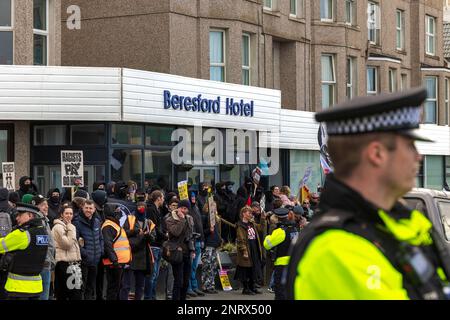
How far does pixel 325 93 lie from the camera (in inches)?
1486

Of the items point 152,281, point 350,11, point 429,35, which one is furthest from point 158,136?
point 429,35

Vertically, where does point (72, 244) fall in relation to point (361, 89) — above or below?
below

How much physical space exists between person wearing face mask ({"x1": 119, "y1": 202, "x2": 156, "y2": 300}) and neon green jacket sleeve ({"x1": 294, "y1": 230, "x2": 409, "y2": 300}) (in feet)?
44.6

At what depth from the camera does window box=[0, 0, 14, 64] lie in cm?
2445

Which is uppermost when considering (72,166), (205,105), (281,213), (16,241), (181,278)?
(205,105)

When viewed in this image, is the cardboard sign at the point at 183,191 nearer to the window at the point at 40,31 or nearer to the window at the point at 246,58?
the window at the point at 40,31

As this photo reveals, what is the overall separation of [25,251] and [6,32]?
12325 mm

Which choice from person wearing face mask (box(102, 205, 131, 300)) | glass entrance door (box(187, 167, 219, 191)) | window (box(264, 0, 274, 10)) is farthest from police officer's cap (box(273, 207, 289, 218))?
window (box(264, 0, 274, 10))

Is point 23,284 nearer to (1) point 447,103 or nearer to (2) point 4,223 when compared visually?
(2) point 4,223

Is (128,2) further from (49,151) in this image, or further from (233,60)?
(49,151)

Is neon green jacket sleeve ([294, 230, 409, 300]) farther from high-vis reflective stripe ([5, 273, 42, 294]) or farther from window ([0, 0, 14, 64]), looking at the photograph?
window ([0, 0, 14, 64])

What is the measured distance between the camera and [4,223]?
47.8 ft

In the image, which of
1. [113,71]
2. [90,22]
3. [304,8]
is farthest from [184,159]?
[304,8]

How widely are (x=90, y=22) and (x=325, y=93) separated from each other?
10474mm
